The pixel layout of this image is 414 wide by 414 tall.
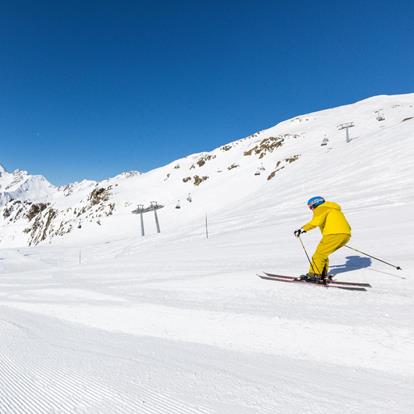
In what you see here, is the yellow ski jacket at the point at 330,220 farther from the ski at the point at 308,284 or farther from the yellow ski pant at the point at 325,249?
the ski at the point at 308,284

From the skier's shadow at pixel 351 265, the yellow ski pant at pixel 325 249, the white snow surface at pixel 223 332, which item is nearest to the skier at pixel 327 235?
the yellow ski pant at pixel 325 249

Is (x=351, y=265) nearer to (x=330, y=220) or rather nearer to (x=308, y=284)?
(x=308, y=284)

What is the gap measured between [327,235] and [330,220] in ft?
1.05

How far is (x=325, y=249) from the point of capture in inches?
249

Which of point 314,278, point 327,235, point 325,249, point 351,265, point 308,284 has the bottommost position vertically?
point 308,284

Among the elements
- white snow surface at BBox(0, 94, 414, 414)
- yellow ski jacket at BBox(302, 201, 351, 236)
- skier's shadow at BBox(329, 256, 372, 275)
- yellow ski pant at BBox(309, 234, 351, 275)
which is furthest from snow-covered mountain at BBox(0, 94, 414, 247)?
yellow ski pant at BBox(309, 234, 351, 275)

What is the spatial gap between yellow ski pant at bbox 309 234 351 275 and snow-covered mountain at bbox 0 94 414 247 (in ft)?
31.6

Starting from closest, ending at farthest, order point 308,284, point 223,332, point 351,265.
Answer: point 223,332 < point 308,284 < point 351,265

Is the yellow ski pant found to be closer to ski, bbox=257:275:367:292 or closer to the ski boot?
the ski boot

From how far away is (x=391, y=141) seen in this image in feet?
80.8

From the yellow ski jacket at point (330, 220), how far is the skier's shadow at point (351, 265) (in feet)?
4.79

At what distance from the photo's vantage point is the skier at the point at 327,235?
20.4ft

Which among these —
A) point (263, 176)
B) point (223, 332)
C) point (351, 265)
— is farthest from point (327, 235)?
point (263, 176)

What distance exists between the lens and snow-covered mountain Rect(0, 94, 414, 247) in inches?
845
